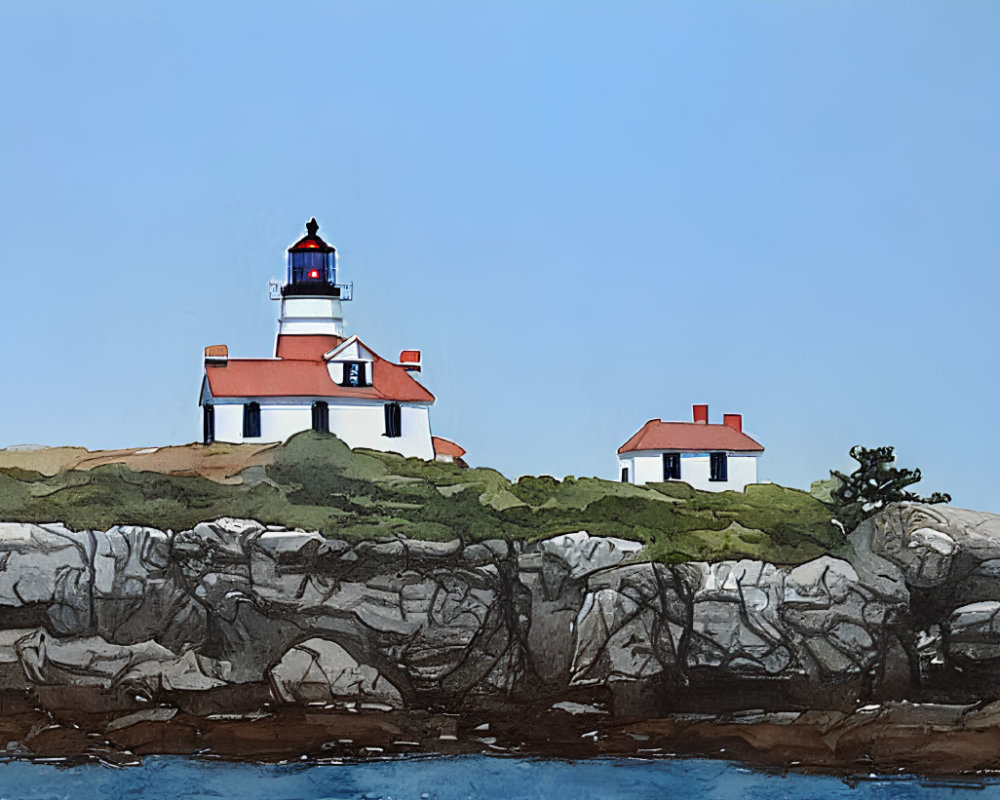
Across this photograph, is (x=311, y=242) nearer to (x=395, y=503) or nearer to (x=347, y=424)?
(x=347, y=424)

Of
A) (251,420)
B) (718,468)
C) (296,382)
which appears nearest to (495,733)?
(251,420)

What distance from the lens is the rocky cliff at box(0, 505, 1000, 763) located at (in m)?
19.2

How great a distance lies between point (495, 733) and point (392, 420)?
24.2 feet

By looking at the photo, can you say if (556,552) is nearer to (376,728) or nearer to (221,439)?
(376,728)

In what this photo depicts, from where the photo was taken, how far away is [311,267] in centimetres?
2648

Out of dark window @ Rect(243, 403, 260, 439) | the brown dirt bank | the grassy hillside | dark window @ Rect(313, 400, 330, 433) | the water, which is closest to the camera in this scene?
the water

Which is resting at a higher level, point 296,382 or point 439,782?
point 296,382

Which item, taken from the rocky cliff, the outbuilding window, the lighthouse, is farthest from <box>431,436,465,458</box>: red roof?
the rocky cliff

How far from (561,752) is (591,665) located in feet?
3.92

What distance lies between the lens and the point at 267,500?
66.7 feet

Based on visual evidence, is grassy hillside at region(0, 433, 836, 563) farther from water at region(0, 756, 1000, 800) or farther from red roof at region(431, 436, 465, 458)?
red roof at region(431, 436, 465, 458)

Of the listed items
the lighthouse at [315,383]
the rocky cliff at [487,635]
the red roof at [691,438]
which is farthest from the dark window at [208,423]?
the red roof at [691,438]

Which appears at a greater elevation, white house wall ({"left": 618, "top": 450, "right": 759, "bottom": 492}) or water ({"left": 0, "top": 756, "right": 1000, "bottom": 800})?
white house wall ({"left": 618, "top": 450, "right": 759, "bottom": 492})

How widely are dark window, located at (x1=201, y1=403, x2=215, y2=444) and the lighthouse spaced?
0.05 ft
